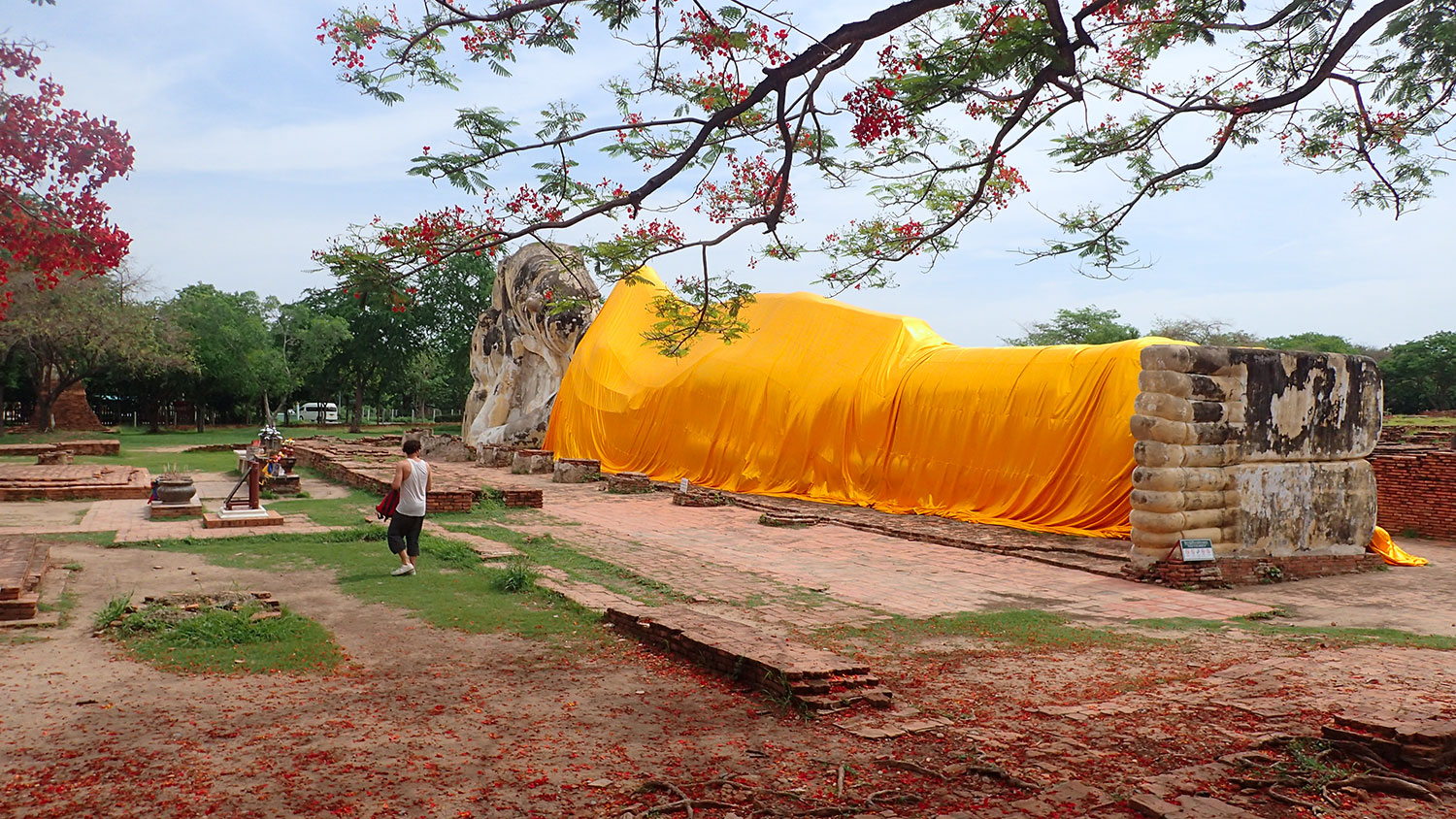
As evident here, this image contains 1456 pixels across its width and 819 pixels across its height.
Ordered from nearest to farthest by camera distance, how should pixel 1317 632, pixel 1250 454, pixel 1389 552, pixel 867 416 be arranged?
pixel 1317 632 → pixel 1250 454 → pixel 1389 552 → pixel 867 416

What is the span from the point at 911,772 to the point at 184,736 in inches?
121

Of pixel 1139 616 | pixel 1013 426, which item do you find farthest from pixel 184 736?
pixel 1013 426

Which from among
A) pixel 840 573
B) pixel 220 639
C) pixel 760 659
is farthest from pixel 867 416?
pixel 220 639

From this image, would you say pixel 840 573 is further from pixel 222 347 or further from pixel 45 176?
pixel 222 347

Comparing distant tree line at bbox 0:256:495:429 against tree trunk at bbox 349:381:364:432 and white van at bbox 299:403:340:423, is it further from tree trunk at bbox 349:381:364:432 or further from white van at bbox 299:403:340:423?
white van at bbox 299:403:340:423

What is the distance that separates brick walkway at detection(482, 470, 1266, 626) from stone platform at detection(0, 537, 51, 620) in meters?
4.49

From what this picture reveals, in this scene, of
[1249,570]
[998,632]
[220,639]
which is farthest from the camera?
[1249,570]

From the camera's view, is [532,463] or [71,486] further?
[532,463]

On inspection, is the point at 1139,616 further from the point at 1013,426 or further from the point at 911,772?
the point at 1013,426

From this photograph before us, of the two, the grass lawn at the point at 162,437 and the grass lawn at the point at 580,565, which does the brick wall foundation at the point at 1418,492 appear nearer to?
the grass lawn at the point at 580,565

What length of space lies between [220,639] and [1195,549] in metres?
7.70

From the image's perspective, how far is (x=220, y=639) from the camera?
19.0 ft

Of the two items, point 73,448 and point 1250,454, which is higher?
point 1250,454

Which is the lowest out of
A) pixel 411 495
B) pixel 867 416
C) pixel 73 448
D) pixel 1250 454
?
pixel 73 448
